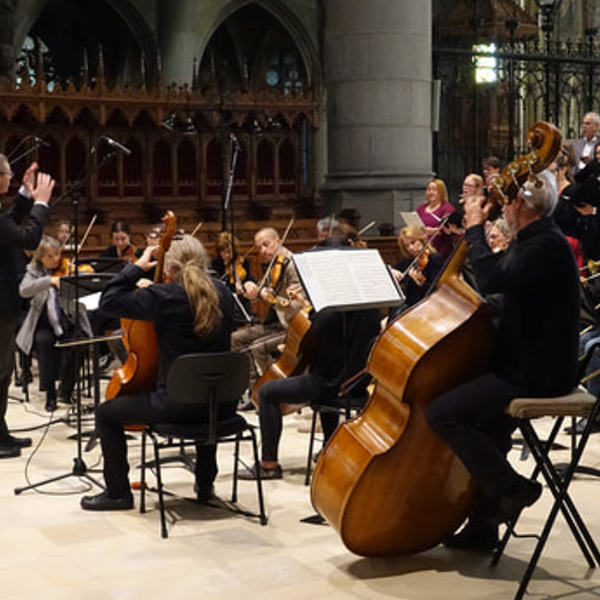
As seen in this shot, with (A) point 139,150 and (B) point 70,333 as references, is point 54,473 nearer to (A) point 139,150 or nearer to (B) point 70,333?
(B) point 70,333

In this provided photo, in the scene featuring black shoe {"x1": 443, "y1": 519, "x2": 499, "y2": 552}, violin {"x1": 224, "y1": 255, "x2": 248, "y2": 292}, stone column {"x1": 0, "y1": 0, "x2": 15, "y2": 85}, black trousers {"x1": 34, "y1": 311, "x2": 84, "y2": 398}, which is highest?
stone column {"x1": 0, "y1": 0, "x2": 15, "y2": 85}

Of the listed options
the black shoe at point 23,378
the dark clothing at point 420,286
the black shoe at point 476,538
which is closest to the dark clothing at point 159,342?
the black shoe at point 476,538

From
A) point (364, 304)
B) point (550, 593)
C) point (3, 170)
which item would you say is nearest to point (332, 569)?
point (550, 593)

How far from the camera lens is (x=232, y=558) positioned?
511 cm

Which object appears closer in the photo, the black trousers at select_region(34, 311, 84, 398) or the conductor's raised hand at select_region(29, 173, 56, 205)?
the conductor's raised hand at select_region(29, 173, 56, 205)

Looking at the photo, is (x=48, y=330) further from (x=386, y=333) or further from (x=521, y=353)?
(x=521, y=353)

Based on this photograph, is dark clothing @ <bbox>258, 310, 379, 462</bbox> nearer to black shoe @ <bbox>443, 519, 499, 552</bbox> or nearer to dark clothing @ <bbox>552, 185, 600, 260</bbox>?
black shoe @ <bbox>443, 519, 499, 552</bbox>

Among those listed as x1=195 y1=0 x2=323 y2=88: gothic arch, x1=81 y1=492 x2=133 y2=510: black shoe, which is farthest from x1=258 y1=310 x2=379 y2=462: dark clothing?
x1=195 y1=0 x2=323 y2=88: gothic arch

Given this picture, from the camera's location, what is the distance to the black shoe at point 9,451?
7.14 meters

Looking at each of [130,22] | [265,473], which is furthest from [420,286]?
[130,22]

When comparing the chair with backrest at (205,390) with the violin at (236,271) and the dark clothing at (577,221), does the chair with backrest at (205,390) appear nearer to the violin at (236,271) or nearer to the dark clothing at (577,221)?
the dark clothing at (577,221)

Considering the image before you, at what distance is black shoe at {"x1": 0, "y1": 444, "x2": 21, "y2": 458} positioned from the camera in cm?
714

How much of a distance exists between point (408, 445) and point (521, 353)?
23.0 inches

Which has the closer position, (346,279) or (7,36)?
(346,279)
